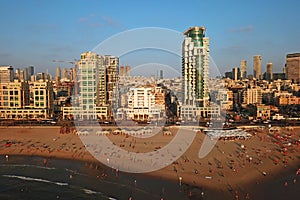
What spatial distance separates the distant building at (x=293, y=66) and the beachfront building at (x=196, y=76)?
26688 millimetres

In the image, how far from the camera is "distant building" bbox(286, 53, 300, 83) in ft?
130

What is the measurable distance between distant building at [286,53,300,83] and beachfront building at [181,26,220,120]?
2669 cm

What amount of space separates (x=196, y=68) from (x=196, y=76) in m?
0.41

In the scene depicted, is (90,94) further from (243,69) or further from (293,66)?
(243,69)

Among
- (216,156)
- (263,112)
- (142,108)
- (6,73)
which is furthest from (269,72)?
(216,156)

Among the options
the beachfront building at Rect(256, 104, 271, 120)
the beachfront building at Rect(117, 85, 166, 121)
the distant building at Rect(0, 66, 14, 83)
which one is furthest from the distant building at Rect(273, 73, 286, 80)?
the distant building at Rect(0, 66, 14, 83)

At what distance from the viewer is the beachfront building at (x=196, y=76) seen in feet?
50.5

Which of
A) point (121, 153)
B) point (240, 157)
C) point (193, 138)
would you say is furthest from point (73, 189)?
point (193, 138)

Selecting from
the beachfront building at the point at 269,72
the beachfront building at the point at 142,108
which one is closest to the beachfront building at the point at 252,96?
the beachfront building at the point at 142,108

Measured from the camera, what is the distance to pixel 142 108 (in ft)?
52.5

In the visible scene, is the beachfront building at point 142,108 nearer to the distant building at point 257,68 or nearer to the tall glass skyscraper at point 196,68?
the tall glass skyscraper at point 196,68

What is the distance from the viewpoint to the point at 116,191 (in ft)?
19.6

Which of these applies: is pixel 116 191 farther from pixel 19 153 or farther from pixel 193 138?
pixel 193 138

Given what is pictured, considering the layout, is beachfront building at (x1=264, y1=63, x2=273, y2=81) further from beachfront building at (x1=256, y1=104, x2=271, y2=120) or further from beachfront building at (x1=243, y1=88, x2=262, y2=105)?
beachfront building at (x1=256, y1=104, x2=271, y2=120)
